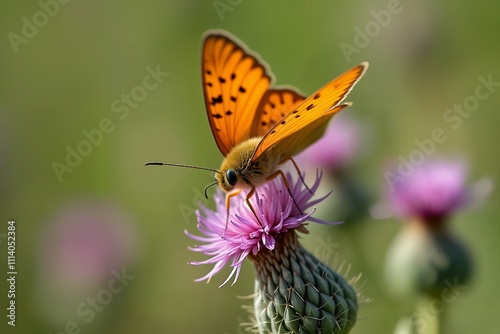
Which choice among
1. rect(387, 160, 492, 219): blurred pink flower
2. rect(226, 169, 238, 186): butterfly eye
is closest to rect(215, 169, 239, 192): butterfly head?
rect(226, 169, 238, 186): butterfly eye

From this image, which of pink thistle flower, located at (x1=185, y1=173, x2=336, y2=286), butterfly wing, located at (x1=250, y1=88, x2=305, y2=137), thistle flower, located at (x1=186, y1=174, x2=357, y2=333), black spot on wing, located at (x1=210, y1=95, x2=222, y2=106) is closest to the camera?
thistle flower, located at (x1=186, y1=174, x2=357, y2=333)

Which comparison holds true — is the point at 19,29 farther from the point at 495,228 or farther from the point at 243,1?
the point at 495,228

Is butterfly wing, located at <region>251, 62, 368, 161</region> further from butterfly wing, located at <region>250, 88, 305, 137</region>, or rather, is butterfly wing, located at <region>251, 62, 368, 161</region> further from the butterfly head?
butterfly wing, located at <region>250, 88, 305, 137</region>

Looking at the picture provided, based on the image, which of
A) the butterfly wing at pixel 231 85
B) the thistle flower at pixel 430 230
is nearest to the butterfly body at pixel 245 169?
the butterfly wing at pixel 231 85

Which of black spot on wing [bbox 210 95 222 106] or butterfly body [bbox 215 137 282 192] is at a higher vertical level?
black spot on wing [bbox 210 95 222 106]

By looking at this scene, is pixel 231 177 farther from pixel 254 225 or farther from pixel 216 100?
pixel 216 100

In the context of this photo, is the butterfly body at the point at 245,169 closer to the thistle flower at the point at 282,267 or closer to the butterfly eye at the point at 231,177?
the butterfly eye at the point at 231,177

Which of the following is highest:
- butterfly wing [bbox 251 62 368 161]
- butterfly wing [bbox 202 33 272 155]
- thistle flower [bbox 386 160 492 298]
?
butterfly wing [bbox 202 33 272 155]

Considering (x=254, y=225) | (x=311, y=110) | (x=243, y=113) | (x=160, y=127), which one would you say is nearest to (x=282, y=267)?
(x=254, y=225)
